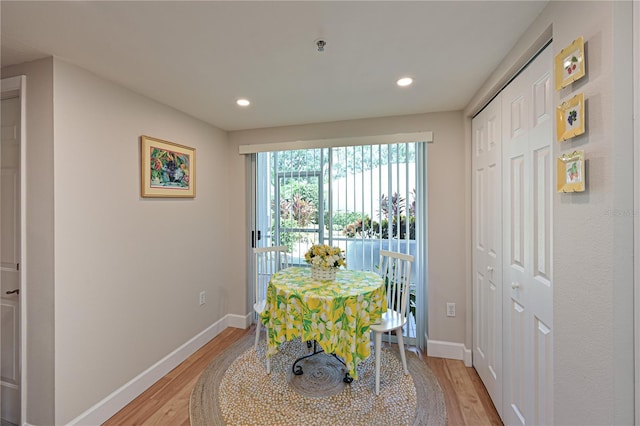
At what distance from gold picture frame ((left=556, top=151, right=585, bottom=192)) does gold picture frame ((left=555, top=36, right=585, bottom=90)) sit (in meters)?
0.29

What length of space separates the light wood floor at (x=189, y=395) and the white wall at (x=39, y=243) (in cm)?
52

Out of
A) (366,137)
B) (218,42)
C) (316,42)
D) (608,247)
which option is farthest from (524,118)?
(218,42)

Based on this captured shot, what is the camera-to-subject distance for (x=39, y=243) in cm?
166

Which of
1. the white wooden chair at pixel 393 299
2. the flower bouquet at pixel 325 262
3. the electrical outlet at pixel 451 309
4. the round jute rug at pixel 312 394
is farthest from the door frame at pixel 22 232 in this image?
the electrical outlet at pixel 451 309

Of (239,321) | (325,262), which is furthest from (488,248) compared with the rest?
(239,321)


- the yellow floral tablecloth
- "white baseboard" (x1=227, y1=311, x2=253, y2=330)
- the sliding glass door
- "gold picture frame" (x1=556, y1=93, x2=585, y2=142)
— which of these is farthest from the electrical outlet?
"white baseboard" (x1=227, y1=311, x2=253, y2=330)

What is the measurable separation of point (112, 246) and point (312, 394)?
190 cm

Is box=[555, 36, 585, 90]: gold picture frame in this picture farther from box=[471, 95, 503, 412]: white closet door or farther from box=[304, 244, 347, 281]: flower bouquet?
box=[304, 244, 347, 281]: flower bouquet

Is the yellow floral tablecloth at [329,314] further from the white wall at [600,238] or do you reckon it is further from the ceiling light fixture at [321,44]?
the ceiling light fixture at [321,44]

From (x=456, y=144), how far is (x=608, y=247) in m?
1.91

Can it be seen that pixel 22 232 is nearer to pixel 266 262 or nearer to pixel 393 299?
pixel 266 262

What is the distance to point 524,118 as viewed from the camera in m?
1.52

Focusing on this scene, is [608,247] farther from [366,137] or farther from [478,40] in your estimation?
[366,137]

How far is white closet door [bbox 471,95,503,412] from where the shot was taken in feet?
6.09
